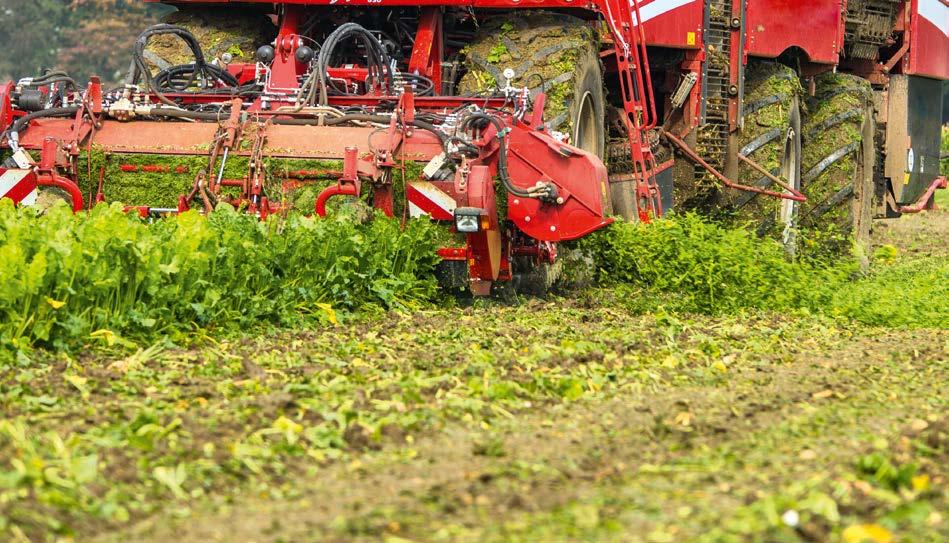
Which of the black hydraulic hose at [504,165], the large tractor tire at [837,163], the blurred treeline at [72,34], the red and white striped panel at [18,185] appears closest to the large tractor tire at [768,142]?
the large tractor tire at [837,163]

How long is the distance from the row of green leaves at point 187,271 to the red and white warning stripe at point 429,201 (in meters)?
0.09

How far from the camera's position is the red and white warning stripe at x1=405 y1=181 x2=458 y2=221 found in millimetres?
7980

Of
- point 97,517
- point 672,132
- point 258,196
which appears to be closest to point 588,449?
point 97,517

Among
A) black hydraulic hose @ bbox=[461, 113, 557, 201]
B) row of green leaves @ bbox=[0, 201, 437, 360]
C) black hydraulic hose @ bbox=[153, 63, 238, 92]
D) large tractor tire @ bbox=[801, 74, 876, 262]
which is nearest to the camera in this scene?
row of green leaves @ bbox=[0, 201, 437, 360]

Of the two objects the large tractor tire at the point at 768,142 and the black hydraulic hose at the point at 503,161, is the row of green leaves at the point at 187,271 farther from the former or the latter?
the large tractor tire at the point at 768,142

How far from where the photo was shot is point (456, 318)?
304 inches

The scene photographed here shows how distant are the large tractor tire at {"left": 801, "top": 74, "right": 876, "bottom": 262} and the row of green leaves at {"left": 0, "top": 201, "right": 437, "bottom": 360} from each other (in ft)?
15.0

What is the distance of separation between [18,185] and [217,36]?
221cm

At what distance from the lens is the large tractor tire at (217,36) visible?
9859 mm

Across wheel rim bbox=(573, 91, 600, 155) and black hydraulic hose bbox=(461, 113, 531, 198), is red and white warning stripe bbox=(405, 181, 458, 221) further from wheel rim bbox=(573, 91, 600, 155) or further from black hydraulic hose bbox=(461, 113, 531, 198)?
wheel rim bbox=(573, 91, 600, 155)

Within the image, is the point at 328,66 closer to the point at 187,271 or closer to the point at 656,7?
the point at 656,7

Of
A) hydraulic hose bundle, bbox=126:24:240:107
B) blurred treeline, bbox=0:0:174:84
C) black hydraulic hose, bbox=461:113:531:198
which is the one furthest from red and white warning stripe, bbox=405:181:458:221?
blurred treeline, bbox=0:0:174:84

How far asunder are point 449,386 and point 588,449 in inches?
40.4

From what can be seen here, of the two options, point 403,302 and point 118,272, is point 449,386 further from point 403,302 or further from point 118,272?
point 403,302
